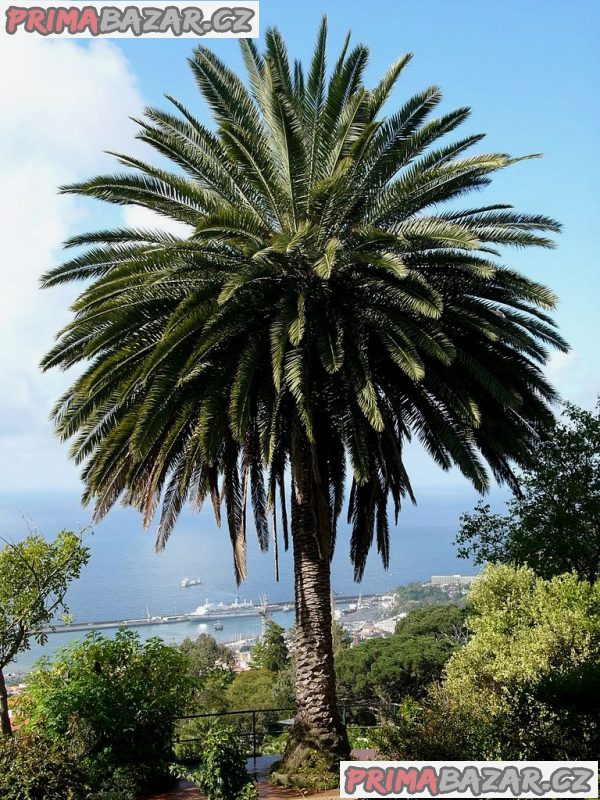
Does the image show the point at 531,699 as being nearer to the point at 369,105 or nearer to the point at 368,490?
the point at 368,490

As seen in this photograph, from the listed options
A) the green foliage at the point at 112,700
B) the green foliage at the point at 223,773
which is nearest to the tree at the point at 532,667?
the green foliage at the point at 223,773

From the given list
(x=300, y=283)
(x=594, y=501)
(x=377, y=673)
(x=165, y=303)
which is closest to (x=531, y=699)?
(x=594, y=501)

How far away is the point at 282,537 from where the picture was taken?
583 inches

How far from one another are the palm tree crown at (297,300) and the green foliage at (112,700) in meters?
2.97

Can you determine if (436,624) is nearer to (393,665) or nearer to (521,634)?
(393,665)

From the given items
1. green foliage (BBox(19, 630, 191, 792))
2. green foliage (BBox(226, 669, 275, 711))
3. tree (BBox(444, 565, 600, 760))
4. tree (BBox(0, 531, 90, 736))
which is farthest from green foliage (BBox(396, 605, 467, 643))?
tree (BBox(0, 531, 90, 736))

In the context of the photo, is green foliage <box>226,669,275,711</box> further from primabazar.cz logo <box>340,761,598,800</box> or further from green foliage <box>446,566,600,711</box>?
primabazar.cz logo <box>340,761,598,800</box>

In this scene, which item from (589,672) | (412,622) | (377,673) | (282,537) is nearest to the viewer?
(589,672)

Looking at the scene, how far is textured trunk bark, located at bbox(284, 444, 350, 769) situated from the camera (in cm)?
1227

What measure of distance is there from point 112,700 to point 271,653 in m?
38.2

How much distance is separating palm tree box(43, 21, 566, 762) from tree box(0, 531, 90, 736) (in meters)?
1.57

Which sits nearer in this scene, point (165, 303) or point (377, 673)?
point (165, 303)

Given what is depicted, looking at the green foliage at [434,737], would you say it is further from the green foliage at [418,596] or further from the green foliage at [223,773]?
the green foliage at [418,596]

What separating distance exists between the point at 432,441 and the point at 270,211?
16.6ft
